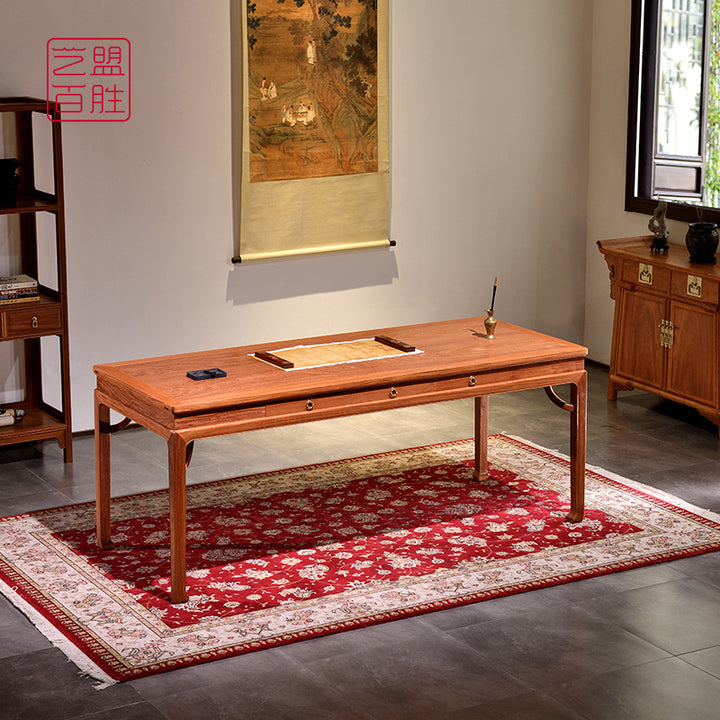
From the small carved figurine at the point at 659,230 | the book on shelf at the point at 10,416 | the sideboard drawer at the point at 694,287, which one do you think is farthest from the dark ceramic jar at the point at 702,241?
the book on shelf at the point at 10,416

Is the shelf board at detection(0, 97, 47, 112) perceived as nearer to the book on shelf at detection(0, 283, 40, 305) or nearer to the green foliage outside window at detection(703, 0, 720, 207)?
the book on shelf at detection(0, 283, 40, 305)

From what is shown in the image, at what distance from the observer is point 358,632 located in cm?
453

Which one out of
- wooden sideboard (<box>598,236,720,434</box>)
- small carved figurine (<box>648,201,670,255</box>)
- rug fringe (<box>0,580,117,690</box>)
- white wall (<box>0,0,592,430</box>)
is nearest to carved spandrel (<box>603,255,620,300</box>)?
wooden sideboard (<box>598,236,720,434</box>)

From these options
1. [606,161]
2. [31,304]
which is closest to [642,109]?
[606,161]

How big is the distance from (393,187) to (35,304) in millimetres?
2485

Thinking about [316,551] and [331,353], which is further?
[331,353]

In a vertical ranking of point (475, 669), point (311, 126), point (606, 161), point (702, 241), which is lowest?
point (475, 669)

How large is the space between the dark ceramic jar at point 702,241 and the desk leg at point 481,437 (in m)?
1.82

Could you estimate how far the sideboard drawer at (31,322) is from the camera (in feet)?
20.5

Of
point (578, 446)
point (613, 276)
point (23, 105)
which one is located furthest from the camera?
point (613, 276)

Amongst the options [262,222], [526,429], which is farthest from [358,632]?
[262,222]

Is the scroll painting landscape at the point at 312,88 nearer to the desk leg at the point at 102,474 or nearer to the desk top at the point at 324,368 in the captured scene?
the desk top at the point at 324,368

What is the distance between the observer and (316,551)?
5.27m

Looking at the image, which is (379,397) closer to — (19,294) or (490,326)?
(490,326)
